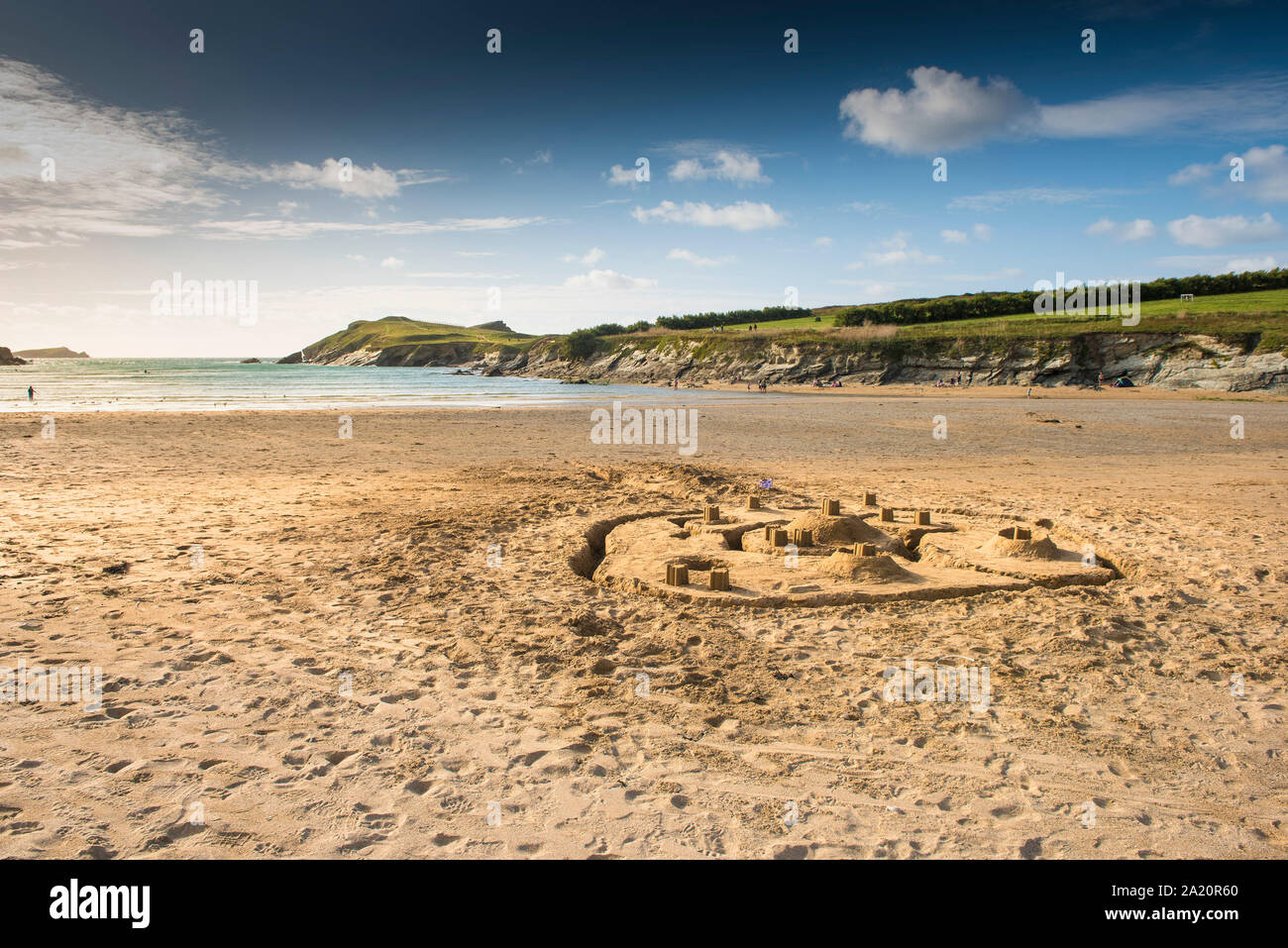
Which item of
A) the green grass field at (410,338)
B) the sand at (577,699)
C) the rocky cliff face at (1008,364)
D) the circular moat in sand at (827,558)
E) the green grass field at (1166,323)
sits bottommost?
the sand at (577,699)

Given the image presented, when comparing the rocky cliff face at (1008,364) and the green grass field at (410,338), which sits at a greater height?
the green grass field at (410,338)

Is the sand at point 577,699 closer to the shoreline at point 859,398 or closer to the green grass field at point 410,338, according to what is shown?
the shoreline at point 859,398

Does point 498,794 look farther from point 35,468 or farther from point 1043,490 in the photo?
point 35,468

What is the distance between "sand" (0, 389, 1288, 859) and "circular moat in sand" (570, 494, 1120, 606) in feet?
0.96

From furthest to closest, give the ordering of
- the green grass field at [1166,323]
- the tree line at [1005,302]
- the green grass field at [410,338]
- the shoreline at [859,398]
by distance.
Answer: the green grass field at [410,338], the tree line at [1005,302], the green grass field at [1166,323], the shoreline at [859,398]

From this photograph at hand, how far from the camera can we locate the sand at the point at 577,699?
3.81 meters

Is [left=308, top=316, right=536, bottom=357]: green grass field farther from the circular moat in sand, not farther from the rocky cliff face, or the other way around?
the circular moat in sand

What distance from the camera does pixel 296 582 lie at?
7992 mm

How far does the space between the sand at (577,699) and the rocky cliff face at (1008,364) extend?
4784 centimetres

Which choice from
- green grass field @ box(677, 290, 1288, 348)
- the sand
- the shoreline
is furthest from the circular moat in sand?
green grass field @ box(677, 290, 1288, 348)

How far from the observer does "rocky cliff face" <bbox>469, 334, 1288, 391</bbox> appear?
48.9 m

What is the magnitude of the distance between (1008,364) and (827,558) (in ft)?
195

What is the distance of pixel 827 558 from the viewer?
8.46 m

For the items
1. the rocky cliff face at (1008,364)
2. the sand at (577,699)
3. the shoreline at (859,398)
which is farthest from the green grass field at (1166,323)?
the sand at (577,699)
